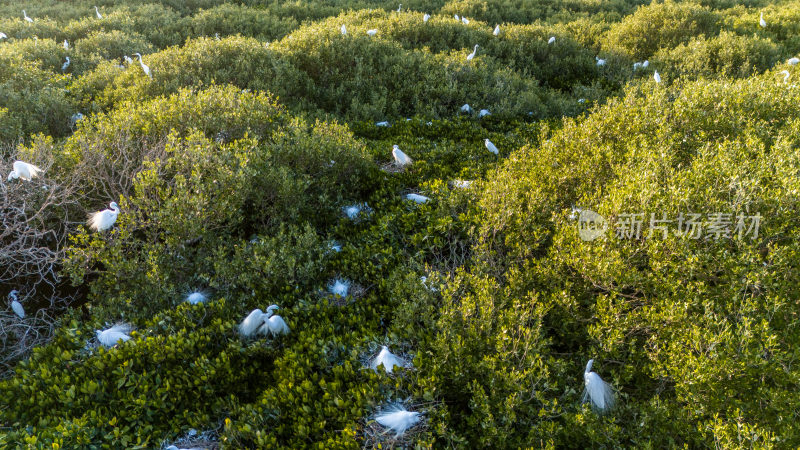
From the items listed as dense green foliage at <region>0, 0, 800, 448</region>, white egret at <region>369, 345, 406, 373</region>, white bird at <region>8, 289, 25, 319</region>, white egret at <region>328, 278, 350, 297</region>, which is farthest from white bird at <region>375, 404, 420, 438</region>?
white bird at <region>8, 289, 25, 319</region>

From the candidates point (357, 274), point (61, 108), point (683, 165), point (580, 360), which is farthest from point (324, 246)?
point (61, 108)

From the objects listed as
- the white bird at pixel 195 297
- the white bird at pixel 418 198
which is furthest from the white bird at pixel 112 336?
the white bird at pixel 418 198

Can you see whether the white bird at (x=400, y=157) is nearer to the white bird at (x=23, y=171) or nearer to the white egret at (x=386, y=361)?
the white egret at (x=386, y=361)

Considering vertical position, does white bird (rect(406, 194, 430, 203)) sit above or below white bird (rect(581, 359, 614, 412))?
below

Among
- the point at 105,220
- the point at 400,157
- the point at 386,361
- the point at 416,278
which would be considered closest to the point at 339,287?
the point at 416,278

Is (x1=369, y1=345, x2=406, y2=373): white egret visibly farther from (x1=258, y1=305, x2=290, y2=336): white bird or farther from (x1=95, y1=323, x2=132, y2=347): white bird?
(x1=95, y1=323, x2=132, y2=347): white bird

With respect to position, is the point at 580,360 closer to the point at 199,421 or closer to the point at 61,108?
the point at 199,421
